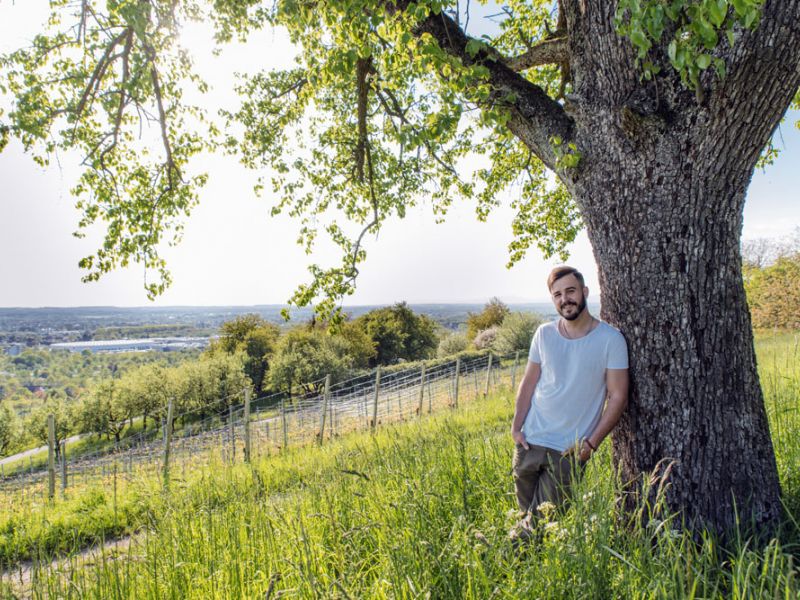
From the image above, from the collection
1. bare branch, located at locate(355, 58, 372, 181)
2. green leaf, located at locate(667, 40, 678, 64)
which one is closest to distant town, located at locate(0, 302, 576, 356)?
bare branch, located at locate(355, 58, 372, 181)

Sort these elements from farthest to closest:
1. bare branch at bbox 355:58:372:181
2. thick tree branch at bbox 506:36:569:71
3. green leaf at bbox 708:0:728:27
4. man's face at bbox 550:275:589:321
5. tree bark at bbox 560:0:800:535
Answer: bare branch at bbox 355:58:372:181
thick tree branch at bbox 506:36:569:71
man's face at bbox 550:275:589:321
tree bark at bbox 560:0:800:535
green leaf at bbox 708:0:728:27

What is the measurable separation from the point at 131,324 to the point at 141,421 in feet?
265

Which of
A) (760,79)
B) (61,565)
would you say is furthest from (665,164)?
(61,565)

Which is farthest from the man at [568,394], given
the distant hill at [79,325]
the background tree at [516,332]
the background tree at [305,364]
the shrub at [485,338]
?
the distant hill at [79,325]

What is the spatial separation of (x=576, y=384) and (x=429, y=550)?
1346mm

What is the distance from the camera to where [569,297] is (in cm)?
319

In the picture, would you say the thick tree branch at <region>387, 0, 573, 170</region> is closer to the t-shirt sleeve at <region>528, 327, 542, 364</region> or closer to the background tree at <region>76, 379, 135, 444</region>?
the t-shirt sleeve at <region>528, 327, 542, 364</region>

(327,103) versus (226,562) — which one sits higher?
(327,103)

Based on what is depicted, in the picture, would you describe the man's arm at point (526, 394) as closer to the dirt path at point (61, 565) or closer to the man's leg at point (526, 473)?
the man's leg at point (526, 473)

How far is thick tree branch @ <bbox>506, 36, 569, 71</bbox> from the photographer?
474 cm

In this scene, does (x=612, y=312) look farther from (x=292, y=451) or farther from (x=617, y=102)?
(x=292, y=451)

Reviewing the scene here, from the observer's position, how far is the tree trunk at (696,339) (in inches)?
116

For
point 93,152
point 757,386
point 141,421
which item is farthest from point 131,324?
point 757,386

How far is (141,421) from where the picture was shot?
4178cm
